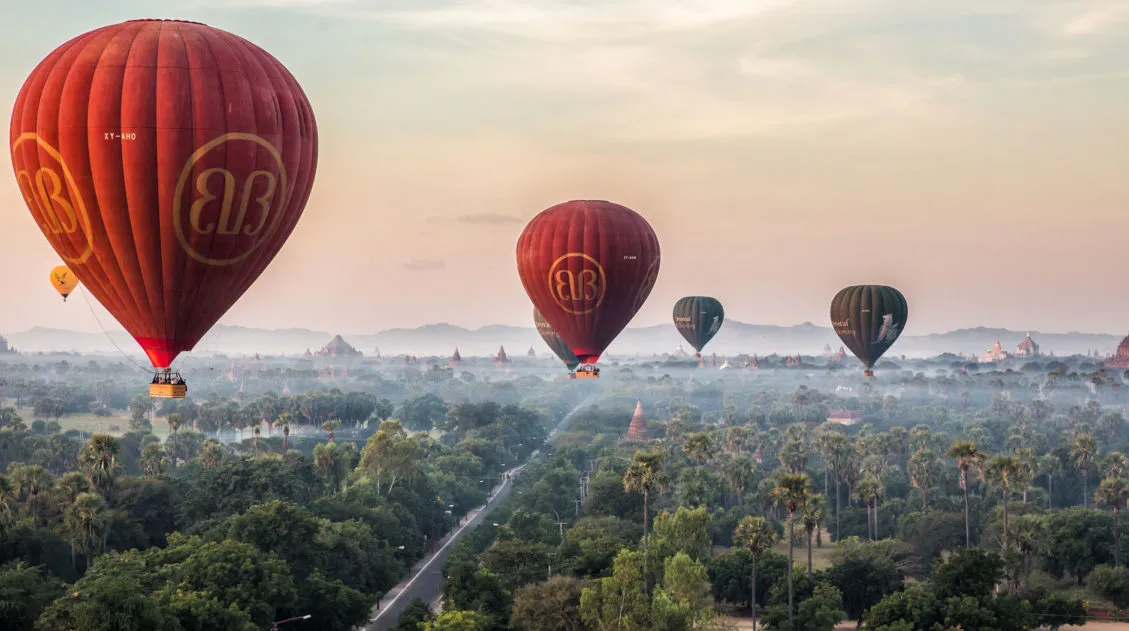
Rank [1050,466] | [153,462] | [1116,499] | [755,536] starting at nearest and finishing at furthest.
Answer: [755,536]
[1116,499]
[153,462]
[1050,466]

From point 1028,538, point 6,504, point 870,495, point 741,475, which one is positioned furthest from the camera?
point 741,475

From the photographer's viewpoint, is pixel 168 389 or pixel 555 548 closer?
pixel 168 389

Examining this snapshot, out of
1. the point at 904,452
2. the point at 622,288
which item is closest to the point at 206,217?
the point at 622,288

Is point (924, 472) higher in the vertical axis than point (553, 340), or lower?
lower

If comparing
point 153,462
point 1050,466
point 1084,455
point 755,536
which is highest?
point 153,462

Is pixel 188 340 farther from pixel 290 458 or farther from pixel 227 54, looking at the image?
pixel 290 458

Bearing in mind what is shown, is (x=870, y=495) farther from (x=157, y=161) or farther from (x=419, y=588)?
(x=157, y=161)

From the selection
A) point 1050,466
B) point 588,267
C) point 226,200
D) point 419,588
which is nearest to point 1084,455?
point 1050,466

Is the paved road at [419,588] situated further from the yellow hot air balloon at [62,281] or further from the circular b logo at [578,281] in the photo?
the yellow hot air balloon at [62,281]
